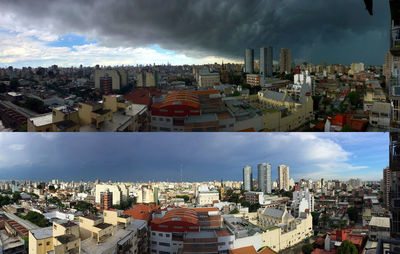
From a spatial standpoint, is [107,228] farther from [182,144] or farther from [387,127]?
[387,127]

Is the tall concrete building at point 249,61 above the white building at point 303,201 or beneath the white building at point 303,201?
above

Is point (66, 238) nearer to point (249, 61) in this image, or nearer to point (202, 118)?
point (202, 118)

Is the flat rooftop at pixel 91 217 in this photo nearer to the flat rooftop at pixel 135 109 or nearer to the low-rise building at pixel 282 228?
the flat rooftop at pixel 135 109

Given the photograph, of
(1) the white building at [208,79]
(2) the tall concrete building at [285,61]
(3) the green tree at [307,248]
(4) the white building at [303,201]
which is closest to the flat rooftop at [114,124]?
(1) the white building at [208,79]

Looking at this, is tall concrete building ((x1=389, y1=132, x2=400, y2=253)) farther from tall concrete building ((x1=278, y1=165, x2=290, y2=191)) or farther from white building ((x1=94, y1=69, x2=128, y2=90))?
white building ((x1=94, y1=69, x2=128, y2=90))

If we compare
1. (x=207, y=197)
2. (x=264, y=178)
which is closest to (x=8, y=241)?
(x=207, y=197)

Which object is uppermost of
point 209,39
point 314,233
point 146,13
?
point 146,13

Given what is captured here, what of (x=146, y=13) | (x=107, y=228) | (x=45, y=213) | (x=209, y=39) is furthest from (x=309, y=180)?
(x=45, y=213)
